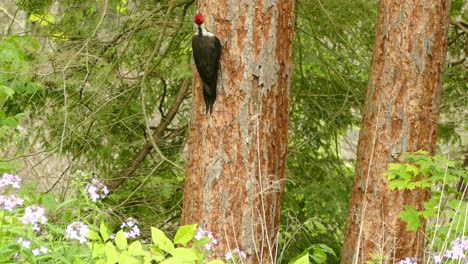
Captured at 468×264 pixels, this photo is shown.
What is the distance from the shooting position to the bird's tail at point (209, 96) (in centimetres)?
462

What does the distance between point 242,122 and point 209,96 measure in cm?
25

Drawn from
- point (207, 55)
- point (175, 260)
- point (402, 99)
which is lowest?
point (175, 260)

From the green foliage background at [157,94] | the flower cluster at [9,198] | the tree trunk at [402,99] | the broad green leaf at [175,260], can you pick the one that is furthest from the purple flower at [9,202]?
the tree trunk at [402,99]

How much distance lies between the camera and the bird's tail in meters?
4.62

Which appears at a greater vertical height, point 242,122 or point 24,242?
point 242,122

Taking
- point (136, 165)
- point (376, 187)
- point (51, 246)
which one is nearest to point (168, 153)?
point (136, 165)

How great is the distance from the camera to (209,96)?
183 inches

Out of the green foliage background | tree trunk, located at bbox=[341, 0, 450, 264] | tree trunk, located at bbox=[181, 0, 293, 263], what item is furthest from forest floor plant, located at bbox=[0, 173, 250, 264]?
tree trunk, located at bbox=[341, 0, 450, 264]

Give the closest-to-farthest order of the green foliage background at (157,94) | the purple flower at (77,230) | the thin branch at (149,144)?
the purple flower at (77,230), the green foliage background at (157,94), the thin branch at (149,144)

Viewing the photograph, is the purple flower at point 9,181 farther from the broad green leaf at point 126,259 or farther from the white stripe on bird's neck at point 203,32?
the white stripe on bird's neck at point 203,32

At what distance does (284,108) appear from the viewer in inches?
191

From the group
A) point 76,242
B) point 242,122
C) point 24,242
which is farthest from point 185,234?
point 242,122

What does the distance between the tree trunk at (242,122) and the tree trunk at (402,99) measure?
111cm

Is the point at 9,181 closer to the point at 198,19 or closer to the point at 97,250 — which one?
the point at 97,250
